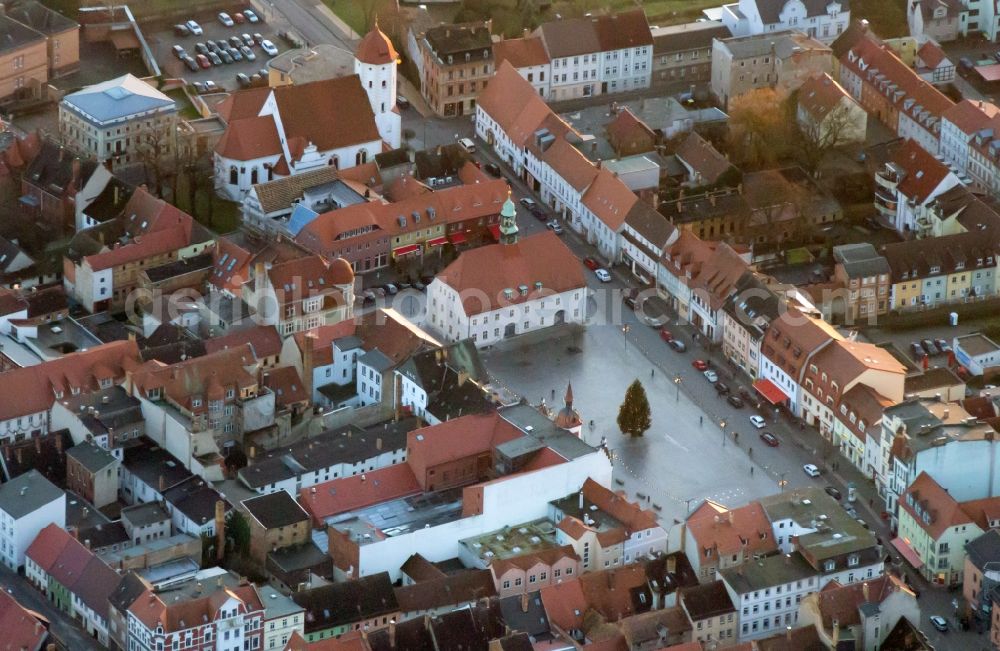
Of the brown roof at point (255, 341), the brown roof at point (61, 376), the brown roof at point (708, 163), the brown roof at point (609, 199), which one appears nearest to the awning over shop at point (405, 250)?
the brown roof at point (609, 199)

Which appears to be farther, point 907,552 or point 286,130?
point 286,130

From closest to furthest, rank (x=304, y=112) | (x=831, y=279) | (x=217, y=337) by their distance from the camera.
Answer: (x=217, y=337) < (x=831, y=279) < (x=304, y=112)

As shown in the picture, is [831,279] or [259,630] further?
[831,279]

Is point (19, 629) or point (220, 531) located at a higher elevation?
point (220, 531)

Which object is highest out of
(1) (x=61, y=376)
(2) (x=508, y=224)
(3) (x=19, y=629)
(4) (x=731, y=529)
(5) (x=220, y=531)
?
(2) (x=508, y=224)

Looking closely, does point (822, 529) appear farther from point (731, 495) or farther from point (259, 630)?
point (259, 630)

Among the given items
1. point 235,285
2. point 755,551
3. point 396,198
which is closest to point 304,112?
point 396,198

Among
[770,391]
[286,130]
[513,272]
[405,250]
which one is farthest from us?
[286,130]

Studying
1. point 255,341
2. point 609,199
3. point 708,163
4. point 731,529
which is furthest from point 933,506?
point 708,163

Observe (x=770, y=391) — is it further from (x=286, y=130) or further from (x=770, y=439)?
(x=286, y=130)
